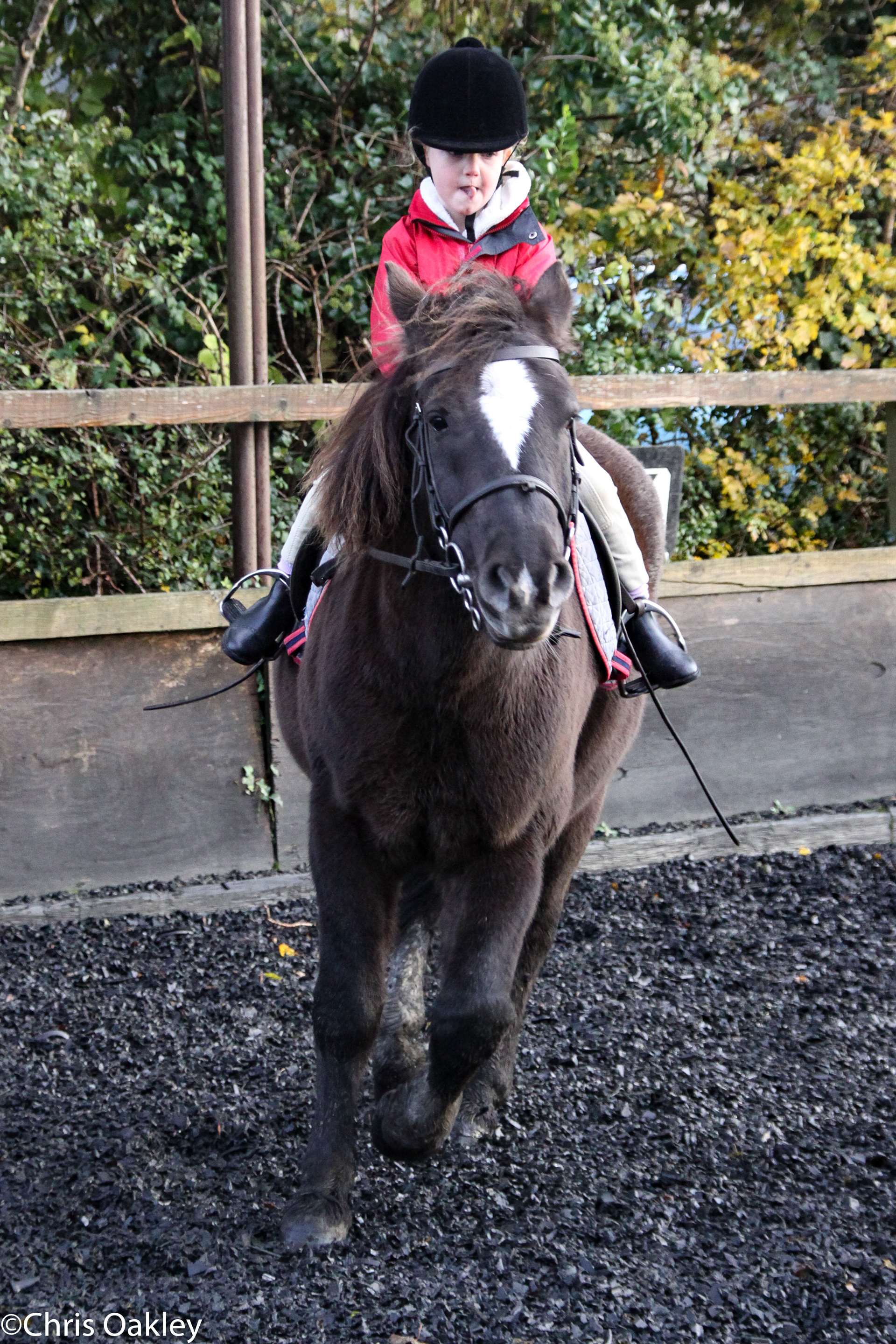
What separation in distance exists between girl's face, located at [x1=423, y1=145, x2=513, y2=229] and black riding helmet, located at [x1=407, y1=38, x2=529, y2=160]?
23mm

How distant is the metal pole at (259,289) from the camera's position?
16.3 ft

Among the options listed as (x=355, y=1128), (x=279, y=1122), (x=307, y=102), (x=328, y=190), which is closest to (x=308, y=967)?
(x=279, y=1122)

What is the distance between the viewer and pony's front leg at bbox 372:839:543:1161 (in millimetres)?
2781

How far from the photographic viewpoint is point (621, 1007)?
417cm

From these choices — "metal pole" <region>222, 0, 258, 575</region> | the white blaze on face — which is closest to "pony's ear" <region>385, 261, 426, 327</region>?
the white blaze on face

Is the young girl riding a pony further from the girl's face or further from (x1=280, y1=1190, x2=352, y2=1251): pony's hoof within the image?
(x1=280, y1=1190, x2=352, y2=1251): pony's hoof

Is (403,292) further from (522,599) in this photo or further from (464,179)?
(522,599)

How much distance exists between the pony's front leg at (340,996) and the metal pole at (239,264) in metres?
2.40

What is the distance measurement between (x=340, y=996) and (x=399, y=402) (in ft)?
4.66

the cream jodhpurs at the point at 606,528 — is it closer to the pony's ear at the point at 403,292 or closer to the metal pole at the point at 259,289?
the pony's ear at the point at 403,292

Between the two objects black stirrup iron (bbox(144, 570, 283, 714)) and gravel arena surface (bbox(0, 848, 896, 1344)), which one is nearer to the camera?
gravel arena surface (bbox(0, 848, 896, 1344))

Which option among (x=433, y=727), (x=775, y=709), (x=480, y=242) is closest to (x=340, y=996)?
(x=433, y=727)

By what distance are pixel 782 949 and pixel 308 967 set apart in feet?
6.14

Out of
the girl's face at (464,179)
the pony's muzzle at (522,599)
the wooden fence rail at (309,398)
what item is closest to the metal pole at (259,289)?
the wooden fence rail at (309,398)
